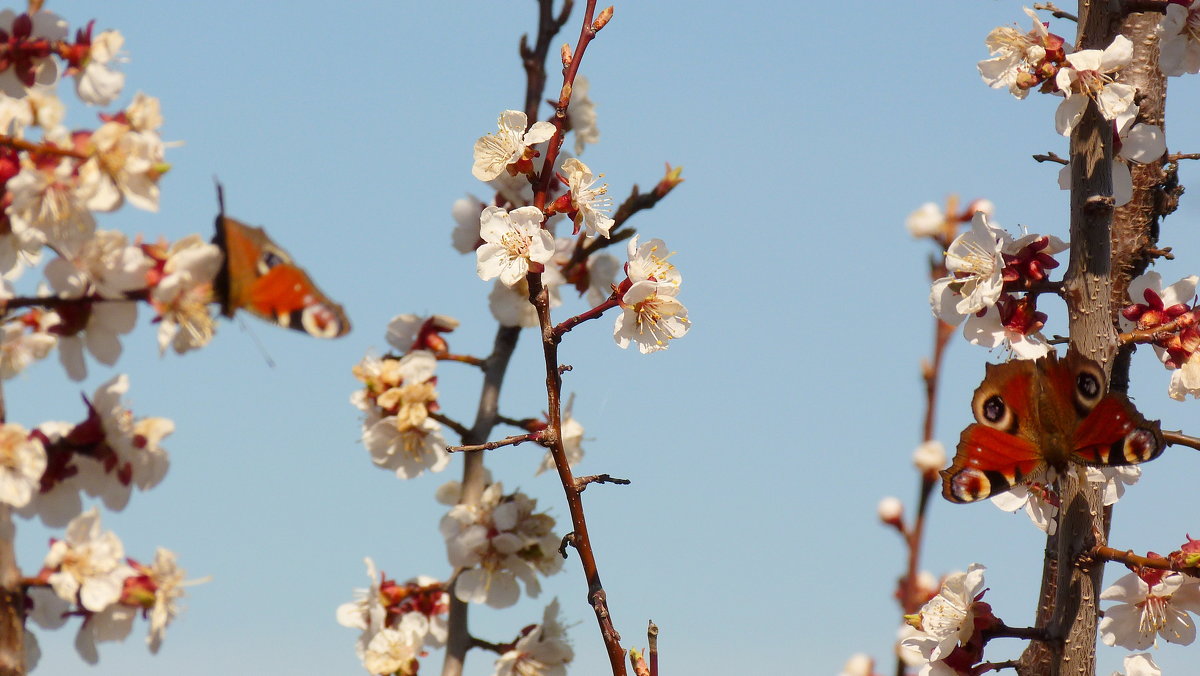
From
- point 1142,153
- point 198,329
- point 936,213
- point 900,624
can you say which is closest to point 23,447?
point 198,329

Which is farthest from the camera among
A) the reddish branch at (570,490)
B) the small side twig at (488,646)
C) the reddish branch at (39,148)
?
the small side twig at (488,646)

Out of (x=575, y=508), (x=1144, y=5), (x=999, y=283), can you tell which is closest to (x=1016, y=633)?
(x=999, y=283)

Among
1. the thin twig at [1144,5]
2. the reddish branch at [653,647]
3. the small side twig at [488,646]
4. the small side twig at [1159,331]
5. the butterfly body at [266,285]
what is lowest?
the reddish branch at [653,647]

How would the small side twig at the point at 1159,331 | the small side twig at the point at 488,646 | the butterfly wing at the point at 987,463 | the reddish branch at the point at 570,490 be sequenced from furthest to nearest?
the small side twig at the point at 488,646 < the small side twig at the point at 1159,331 < the butterfly wing at the point at 987,463 < the reddish branch at the point at 570,490

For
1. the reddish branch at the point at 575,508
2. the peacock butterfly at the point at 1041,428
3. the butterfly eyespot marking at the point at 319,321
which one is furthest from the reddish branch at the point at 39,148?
the peacock butterfly at the point at 1041,428

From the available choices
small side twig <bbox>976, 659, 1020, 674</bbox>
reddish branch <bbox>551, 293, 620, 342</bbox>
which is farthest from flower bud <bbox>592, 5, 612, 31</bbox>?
small side twig <bbox>976, 659, 1020, 674</bbox>

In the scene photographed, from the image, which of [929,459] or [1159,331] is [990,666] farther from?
[1159,331]

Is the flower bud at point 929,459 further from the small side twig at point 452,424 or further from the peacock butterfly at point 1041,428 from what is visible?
the small side twig at point 452,424

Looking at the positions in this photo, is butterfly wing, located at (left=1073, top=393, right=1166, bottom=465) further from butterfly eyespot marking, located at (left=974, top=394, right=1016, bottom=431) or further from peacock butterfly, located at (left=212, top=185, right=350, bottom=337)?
peacock butterfly, located at (left=212, top=185, right=350, bottom=337)
